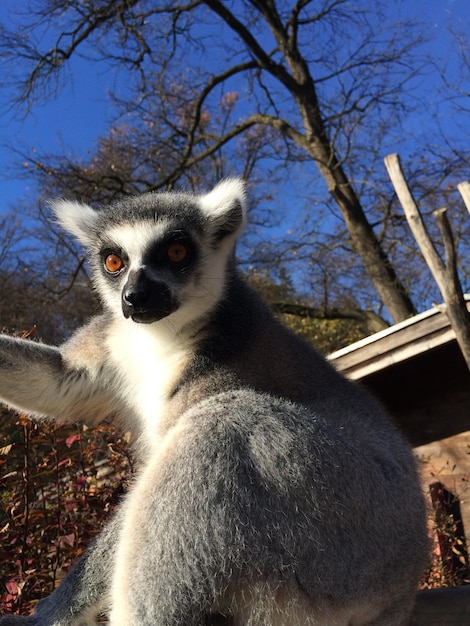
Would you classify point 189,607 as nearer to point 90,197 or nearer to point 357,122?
point 357,122

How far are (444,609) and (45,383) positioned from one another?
94.2 inches

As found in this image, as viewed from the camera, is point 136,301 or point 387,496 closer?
point 387,496

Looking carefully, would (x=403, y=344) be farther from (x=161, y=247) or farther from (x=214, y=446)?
(x=214, y=446)

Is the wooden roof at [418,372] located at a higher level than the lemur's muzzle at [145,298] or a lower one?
lower

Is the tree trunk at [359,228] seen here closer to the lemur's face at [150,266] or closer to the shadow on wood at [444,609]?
the shadow on wood at [444,609]

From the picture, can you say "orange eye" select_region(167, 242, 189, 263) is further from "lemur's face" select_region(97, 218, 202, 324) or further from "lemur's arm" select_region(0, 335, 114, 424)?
"lemur's arm" select_region(0, 335, 114, 424)

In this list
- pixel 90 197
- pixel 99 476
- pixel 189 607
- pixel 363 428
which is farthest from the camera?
pixel 90 197

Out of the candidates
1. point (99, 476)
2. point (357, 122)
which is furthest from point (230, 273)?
point (357, 122)

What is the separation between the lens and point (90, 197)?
1461 cm

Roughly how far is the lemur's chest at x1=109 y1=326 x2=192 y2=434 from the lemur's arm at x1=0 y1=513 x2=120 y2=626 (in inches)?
22.6

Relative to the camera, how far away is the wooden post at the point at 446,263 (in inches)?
206

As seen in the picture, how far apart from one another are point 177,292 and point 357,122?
35.5 ft

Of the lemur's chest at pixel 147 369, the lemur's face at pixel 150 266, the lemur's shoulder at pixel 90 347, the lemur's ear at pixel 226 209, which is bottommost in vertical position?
the lemur's chest at pixel 147 369

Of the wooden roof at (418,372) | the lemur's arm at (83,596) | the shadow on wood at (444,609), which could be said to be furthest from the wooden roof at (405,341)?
the lemur's arm at (83,596)
